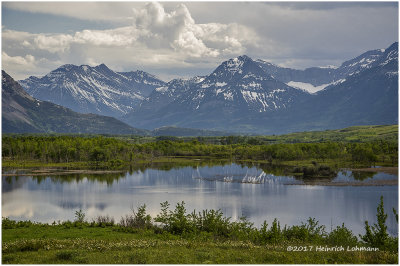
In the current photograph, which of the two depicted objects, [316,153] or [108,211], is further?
[316,153]

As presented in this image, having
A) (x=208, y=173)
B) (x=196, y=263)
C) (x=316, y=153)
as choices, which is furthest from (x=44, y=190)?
(x=316, y=153)

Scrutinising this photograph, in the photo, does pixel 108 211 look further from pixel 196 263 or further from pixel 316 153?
pixel 316 153

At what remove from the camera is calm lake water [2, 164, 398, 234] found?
2731 inches

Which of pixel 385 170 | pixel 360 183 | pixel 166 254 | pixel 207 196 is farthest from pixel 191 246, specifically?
pixel 385 170

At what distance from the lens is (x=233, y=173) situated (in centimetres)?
14062

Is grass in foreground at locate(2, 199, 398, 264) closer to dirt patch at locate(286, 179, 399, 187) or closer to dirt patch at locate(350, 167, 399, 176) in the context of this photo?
dirt patch at locate(286, 179, 399, 187)

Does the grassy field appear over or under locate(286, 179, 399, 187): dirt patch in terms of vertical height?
over

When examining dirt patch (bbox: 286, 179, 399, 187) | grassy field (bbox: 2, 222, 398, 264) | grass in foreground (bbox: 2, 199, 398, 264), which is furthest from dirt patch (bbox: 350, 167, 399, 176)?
grassy field (bbox: 2, 222, 398, 264)

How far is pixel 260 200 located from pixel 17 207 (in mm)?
41407

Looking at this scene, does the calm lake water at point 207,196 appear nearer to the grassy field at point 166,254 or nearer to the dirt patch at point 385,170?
the dirt patch at point 385,170

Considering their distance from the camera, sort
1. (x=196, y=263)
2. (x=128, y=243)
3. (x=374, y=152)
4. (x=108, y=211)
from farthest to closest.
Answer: (x=374, y=152) → (x=108, y=211) → (x=128, y=243) → (x=196, y=263)

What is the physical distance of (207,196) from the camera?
89500mm

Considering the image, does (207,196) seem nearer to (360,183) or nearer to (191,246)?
(360,183)

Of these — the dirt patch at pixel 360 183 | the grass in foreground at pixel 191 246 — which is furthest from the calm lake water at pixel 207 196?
the grass in foreground at pixel 191 246
